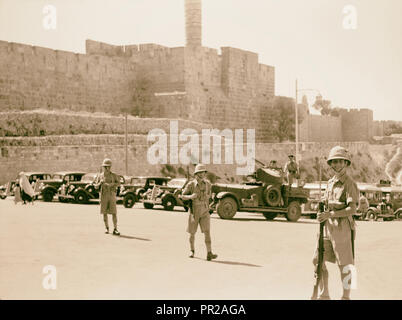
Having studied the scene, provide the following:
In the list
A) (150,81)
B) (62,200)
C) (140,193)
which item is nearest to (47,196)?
(62,200)

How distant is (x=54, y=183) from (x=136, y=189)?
123 inches

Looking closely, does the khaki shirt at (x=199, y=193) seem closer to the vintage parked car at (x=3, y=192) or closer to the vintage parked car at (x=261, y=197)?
the vintage parked car at (x=261, y=197)

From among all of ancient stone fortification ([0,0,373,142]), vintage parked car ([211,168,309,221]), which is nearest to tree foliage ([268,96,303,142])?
ancient stone fortification ([0,0,373,142])

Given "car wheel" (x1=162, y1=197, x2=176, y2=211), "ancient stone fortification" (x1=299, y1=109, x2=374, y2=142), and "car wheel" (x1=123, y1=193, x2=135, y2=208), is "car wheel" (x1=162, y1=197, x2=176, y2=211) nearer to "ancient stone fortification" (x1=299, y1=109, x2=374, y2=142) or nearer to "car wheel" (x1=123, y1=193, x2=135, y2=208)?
"car wheel" (x1=123, y1=193, x2=135, y2=208)

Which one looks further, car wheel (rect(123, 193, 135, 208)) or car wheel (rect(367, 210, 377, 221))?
car wheel (rect(367, 210, 377, 221))

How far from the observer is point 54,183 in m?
23.0

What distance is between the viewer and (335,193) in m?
7.11

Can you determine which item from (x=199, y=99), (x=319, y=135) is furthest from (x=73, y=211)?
(x=319, y=135)

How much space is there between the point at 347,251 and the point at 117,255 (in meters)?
4.10

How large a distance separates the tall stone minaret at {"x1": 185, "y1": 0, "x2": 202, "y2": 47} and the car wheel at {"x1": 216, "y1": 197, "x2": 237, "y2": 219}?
29056mm

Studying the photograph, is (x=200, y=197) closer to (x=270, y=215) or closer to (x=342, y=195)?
(x=342, y=195)

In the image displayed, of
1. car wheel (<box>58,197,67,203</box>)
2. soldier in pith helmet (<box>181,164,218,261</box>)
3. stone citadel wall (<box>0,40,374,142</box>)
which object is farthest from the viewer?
stone citadel wall (<box>0,40,374,142</box>)

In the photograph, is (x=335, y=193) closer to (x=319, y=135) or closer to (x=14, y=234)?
(x=14, y=234)

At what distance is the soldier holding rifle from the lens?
698 cm
